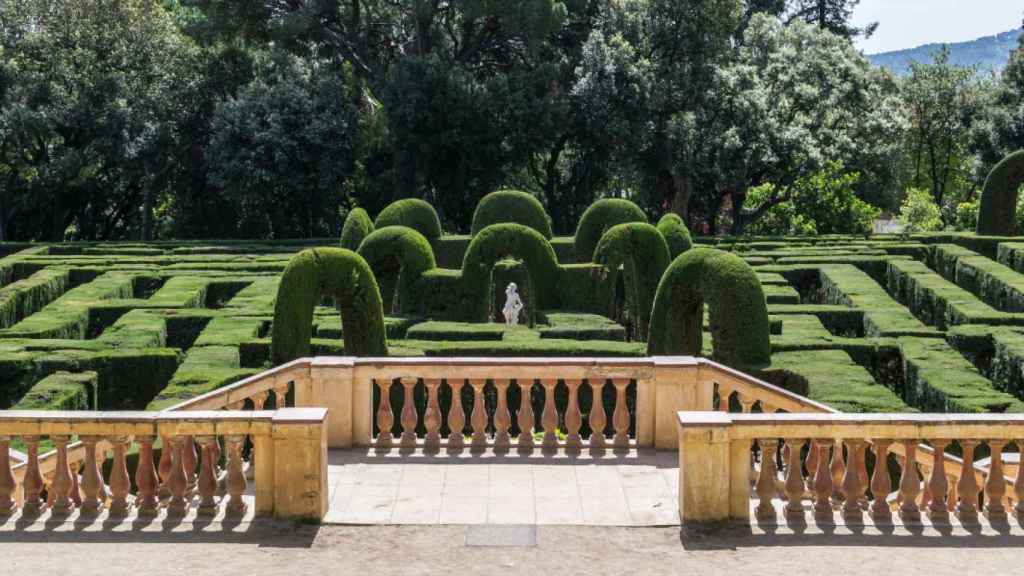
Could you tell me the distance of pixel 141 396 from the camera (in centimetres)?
1806

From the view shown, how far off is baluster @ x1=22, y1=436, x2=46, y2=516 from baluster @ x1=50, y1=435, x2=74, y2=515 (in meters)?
0.13

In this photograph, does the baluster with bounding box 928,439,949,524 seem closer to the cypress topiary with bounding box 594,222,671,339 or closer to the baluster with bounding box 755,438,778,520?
the baluster with bounding box 755,438,778,520

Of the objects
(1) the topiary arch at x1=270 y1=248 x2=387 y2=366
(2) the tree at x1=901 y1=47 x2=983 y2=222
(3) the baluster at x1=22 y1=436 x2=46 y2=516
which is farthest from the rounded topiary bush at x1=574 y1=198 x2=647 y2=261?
(2) the tree at x1=901 y1=47 x2=983 y2=222

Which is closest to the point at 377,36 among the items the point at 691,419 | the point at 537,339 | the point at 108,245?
the point at 108,245

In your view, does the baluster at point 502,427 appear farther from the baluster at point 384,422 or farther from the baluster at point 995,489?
the baluster at point 995,489

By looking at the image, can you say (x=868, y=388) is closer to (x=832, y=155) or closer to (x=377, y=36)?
(x=832, y=155)

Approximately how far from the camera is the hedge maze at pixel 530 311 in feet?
55.1

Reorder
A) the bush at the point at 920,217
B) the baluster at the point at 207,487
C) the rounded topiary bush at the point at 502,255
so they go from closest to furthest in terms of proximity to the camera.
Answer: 1. the baluster at the point at 207,487
2. the rounded topiary bush at the point at 502,255
3. the bush at the point at 920,217

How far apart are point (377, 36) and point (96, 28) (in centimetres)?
1066

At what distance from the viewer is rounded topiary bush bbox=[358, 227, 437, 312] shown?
24.8 metres

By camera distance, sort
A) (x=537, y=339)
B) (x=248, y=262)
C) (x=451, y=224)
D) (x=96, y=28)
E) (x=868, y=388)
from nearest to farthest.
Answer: (x=868, y=388)
(x=537, y=339)
(x=248, y=262)
(x=96, y=28)
(x=451, y=224)

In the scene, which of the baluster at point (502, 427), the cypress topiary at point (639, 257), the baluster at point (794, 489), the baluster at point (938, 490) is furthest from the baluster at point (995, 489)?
the cypress topiary at point (639, 257)

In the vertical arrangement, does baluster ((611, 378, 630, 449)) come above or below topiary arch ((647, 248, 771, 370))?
below

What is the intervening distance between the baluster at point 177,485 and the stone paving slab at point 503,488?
1.17 meters
